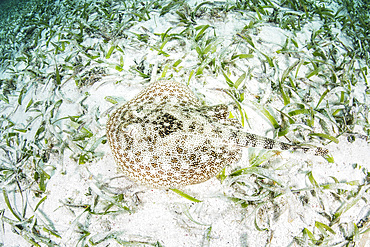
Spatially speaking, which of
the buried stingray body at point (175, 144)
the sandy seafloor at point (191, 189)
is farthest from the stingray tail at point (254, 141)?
the sandy seafloor at point (191, 189)

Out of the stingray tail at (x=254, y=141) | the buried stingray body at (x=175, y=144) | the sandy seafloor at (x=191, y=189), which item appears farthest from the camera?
the sandy seafloor at (x=191, y=189)

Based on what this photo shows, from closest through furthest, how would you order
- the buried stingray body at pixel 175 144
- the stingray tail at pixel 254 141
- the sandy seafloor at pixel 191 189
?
the buried stingray body at pixel 175 144, the stingray tail at pixel 254 141, the sandy seafloor at pixel 191 189

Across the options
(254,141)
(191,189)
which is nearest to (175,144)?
(191,189)

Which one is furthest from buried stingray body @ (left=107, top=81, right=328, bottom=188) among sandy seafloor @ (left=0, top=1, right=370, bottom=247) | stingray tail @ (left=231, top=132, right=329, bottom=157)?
sandy seafloor @ (left=0, top=1, right=370, bottom=247)

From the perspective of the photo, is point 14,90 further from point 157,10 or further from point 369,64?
point 369,64

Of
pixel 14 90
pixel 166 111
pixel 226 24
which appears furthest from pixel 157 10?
pixel 14 90

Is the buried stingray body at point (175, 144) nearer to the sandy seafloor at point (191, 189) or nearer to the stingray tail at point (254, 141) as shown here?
the stingray tail at point (254, 141)
